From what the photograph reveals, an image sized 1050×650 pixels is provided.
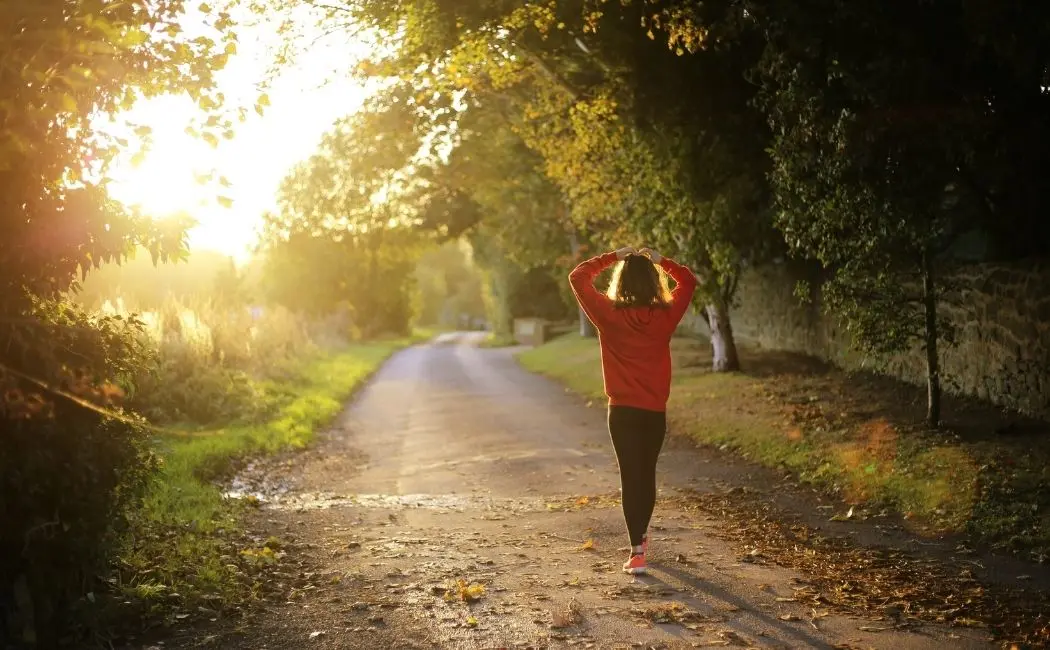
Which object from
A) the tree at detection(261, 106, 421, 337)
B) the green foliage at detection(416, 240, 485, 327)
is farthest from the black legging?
the green foliage at detection(416, 240, 485, 327)

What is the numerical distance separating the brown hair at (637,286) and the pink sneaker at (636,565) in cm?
171

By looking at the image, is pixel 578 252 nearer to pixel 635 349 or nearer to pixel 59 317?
pixel 635 349

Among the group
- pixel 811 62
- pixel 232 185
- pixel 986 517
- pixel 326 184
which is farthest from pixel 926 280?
pixel 326 184

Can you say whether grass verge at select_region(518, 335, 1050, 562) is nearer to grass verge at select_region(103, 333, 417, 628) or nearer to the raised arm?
the raised arm

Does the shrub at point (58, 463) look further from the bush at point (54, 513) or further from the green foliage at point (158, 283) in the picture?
the green foliage at point (158, 283)

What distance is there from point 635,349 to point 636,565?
1468 mm

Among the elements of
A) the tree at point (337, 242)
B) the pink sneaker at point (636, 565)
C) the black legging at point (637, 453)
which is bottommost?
the pink sneaker at point (636, 565)

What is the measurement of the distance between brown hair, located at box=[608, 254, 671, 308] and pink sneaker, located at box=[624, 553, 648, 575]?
1.71 meters

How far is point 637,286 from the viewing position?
6895 mm

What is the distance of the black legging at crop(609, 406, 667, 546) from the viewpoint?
695cm

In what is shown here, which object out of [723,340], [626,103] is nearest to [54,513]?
[626,103]

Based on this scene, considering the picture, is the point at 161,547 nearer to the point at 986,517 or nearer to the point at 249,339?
the point at 986,517

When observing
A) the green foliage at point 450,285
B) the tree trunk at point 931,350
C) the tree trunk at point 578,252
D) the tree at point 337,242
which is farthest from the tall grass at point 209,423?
the green foliage at point 450,285

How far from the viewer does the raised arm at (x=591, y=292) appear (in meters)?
6.95
